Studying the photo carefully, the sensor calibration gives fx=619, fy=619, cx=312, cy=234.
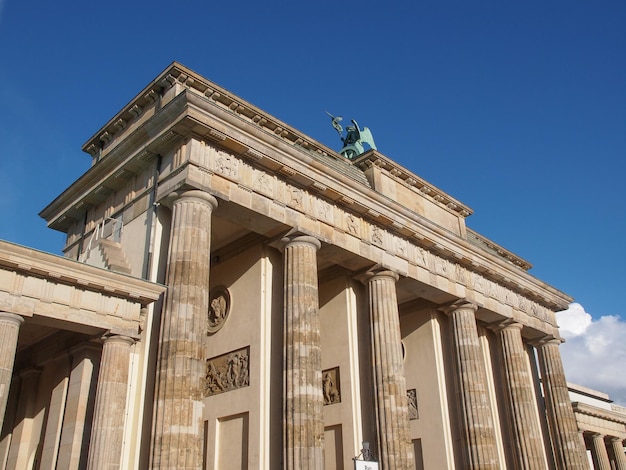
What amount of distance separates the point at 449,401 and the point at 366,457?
11.3 meters

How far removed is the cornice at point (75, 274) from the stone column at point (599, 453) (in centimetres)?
3324

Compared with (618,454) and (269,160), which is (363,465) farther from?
(618,454)

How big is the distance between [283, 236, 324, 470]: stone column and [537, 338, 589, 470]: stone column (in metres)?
15.4

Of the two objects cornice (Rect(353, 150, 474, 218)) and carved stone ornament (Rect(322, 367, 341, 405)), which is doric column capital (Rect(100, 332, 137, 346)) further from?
cornice (Rect(353, 150, 474, 218))

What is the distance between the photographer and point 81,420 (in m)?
14.5

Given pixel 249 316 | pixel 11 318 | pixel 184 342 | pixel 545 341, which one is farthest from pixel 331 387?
pixel 545 341

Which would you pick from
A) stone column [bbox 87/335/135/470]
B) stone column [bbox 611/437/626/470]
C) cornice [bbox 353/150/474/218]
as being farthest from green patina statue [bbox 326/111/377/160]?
stone column [bbox 611/437/626/470]

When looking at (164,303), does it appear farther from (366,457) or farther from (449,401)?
(449,401)

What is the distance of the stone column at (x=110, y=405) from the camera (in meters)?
13.7

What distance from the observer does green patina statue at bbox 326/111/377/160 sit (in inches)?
1186

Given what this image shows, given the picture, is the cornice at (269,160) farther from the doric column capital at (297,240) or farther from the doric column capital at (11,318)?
the doric column capital at (11,318)

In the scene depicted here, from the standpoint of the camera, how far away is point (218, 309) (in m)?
20.4

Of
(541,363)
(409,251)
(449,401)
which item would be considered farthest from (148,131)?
(541,363)

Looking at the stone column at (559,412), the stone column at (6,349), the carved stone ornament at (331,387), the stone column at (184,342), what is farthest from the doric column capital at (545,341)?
the stone column at (6,349)
